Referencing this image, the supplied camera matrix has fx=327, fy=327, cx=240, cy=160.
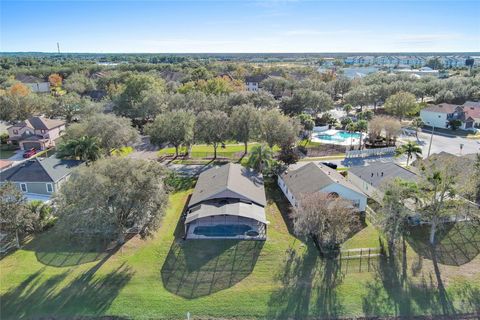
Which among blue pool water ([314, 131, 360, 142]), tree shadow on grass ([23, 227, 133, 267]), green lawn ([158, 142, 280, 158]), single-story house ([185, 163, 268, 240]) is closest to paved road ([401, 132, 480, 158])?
blue pool water ([314, 131, 360, 142])

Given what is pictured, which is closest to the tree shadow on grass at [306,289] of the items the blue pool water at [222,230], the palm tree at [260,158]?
the blue pool water at [222,230]

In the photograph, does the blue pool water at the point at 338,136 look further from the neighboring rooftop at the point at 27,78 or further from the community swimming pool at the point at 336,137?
the neighboring rooftop at the point at 27,78

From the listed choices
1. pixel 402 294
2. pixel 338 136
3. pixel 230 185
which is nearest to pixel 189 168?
pixel 230 185

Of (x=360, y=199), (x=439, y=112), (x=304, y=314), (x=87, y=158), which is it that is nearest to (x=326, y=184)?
(x=360, y=199)

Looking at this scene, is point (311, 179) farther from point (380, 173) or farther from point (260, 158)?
point (380, 173)

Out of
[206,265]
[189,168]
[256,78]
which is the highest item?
[256,78]

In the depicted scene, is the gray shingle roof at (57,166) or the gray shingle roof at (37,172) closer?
the gray shingle roof at (37,172)
